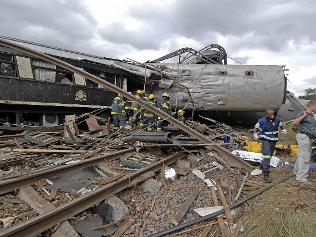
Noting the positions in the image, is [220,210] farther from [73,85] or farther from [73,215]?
[73,85]

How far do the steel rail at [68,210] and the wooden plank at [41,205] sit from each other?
134mm

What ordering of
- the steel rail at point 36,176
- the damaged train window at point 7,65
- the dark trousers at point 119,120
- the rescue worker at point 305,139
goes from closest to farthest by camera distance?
the steel rail at point 36,176 → the rescue worker at point 305,139 → the damaged train window at point 7,65 → the dark trousers at point 119,120

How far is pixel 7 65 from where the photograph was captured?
12.5 meters

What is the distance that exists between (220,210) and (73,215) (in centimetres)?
220

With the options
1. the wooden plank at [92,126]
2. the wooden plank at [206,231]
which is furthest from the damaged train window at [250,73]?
the wooden plank at [206,231]

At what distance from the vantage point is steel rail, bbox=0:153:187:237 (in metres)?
3.74

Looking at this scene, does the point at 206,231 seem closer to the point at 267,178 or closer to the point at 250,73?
the point at 267,178

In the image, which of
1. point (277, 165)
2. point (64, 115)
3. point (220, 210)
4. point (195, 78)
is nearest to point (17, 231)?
point (220, 210)

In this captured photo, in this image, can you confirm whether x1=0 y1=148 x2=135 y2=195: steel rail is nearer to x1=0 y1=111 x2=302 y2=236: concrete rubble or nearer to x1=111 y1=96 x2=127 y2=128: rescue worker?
x1=0 y1=111 x2=302 y2=236: concrete rubble

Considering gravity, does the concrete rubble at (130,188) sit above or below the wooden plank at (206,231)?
above

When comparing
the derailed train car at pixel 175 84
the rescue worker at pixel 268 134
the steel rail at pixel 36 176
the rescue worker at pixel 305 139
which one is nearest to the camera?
the steel rail at pixel 36 176

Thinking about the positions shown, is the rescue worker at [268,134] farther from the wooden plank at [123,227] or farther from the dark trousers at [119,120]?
the dark trousers at [119,120]

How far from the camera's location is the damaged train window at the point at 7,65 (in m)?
12.4

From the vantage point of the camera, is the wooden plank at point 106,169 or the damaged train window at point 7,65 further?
the damaged train window at point 7,65
